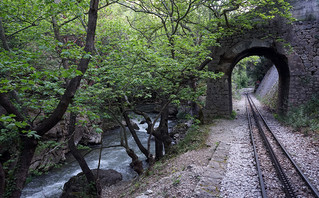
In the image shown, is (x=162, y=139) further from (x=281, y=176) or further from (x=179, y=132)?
(x=281, y=176)

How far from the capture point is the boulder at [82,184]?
6.96 metres

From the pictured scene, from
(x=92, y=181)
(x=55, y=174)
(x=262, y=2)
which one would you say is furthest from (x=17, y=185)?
(x=262, y=2)

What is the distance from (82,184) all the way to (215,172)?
17.4 feet

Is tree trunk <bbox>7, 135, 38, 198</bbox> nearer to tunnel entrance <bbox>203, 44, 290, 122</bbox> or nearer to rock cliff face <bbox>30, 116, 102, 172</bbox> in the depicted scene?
rock cliff face <bbox>30, 116, 102, 172</bbox>

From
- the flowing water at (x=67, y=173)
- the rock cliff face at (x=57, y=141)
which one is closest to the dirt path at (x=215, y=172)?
the flowing water at (x=67, y=173)

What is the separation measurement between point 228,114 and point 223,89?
1.78m

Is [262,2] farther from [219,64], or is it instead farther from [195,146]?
[195,146]

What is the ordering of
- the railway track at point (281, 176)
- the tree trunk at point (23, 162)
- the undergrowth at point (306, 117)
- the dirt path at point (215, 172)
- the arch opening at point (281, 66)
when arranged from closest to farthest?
the railway track at point (281, 176) < the dirt path at point (215, 172) < the tree trunk at point (23, 162) < the undergrowth at point (306, 117) < the arch opening at point (281, 66)

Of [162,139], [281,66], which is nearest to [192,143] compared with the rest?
[162,139]

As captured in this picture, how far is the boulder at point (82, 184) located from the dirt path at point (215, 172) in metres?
0.52

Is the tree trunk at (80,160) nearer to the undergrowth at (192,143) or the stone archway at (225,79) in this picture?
the undergrowth at (192,143)

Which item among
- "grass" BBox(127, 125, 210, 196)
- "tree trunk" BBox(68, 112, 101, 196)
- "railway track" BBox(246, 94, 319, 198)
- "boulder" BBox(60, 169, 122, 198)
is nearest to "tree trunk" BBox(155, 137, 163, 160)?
"grass" BBox(127, 125, 210, 196)

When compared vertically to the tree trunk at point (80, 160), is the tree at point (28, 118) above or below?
above

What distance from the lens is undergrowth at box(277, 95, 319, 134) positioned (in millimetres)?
8617
